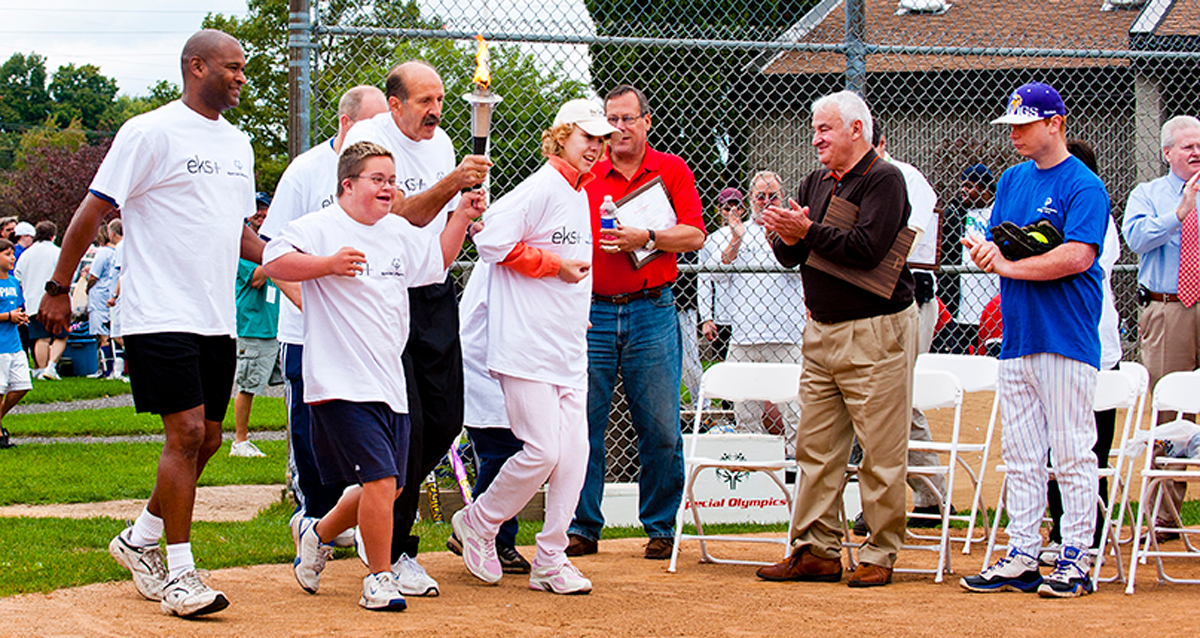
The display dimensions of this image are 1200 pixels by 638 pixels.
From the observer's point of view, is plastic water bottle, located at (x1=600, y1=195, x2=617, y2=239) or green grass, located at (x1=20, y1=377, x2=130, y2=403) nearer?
plastic water bottle, located at (x1=600, y1=195, x2=617, y2=239)

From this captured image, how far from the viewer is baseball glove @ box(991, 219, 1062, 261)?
4906 millimetres

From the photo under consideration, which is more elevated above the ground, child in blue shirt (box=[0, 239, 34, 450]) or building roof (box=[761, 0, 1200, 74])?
building roof (box=[761, 0, 1200, 74])

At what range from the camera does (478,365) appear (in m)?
5.44

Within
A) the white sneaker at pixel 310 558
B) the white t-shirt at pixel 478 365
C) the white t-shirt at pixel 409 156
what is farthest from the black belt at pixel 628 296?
the white sneaker at pixel 310 558

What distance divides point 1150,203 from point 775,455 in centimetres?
258

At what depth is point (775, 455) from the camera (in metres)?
6.98

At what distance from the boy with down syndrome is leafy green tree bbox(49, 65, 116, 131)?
82475 mm

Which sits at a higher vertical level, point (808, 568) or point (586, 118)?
point (586, 118)

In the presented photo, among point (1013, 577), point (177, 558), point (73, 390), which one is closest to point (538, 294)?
point (177, 558)

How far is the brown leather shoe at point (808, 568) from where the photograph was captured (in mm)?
5293

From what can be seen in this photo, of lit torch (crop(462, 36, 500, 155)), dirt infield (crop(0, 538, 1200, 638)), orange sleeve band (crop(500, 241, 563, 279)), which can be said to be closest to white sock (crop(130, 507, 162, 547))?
dirt infield (crop(0, 538, 1200, 638))

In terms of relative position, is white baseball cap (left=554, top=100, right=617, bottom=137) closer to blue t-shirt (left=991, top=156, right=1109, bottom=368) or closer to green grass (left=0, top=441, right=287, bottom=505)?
blue t-shirt (left=991, top=156, right=1109, bottom=368)

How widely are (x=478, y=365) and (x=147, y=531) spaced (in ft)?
5.35

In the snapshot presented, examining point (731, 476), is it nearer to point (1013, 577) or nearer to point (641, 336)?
point (641, 336)
